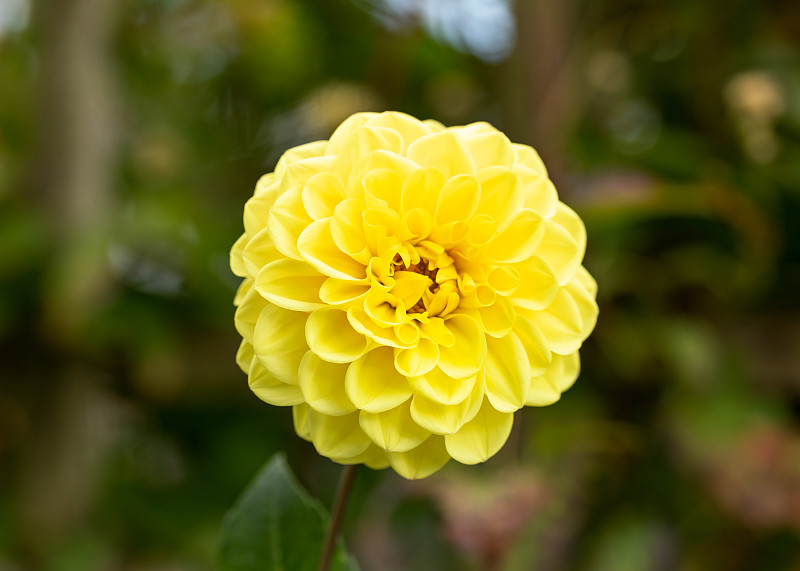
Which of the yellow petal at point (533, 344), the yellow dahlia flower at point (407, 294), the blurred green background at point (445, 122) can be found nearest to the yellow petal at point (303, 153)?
the yellow dahlia flower at point (407, 294)

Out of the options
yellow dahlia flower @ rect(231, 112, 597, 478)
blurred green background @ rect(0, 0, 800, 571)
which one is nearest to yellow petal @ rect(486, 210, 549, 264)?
yellow dahlia flower @ rect(231, 112, 597, 478)

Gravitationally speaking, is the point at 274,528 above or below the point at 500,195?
below

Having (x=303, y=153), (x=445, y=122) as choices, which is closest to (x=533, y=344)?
(x=303, y=153)

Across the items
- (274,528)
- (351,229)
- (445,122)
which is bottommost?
(445,122)

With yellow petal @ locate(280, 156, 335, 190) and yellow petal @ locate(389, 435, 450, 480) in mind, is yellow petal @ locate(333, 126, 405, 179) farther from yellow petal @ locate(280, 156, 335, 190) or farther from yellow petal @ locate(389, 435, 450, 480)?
yellow petal @ locate(389, 435, 450, 480)

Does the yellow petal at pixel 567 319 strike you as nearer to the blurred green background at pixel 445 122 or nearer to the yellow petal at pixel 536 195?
the yellow petal at pixel 536 195

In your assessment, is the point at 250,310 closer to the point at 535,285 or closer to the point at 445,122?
the point at 535,285
